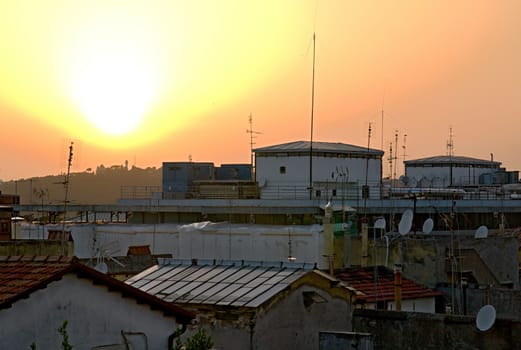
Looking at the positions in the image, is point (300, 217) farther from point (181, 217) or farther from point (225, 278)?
point (225, 278)

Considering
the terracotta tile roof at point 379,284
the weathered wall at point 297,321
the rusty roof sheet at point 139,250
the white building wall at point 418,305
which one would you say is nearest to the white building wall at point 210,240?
the rusty roof sheet at point 139,250

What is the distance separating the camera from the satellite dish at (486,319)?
21.9 m

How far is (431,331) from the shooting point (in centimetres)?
2388

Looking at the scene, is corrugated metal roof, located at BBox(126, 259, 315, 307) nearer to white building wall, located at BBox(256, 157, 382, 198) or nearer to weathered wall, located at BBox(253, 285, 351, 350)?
weathered wall, located at BBox(253, 285, 351, 350)

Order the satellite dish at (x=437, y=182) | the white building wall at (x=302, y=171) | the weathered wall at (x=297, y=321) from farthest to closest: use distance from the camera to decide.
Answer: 1. the satellite dish at (x=437, y=182)
2. the white building wall at (x=302, y=171)
3. the weathered wall at (x=297, y=321)

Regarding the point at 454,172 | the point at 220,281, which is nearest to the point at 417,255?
the point at 220,281

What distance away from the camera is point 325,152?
54.3m

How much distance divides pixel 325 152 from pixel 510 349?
31813 millimetres

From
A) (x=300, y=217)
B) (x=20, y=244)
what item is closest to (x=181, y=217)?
(x=300, y=217)

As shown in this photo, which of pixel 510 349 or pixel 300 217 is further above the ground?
pixel 300 217

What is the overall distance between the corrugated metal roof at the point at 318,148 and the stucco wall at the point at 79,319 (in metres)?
37.3

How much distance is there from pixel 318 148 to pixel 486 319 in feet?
107

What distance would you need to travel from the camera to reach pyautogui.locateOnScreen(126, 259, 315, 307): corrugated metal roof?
22.7 metres

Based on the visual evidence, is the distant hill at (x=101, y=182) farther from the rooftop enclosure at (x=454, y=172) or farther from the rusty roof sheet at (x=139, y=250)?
the rusty roof sheet at (x=139, y=250)
